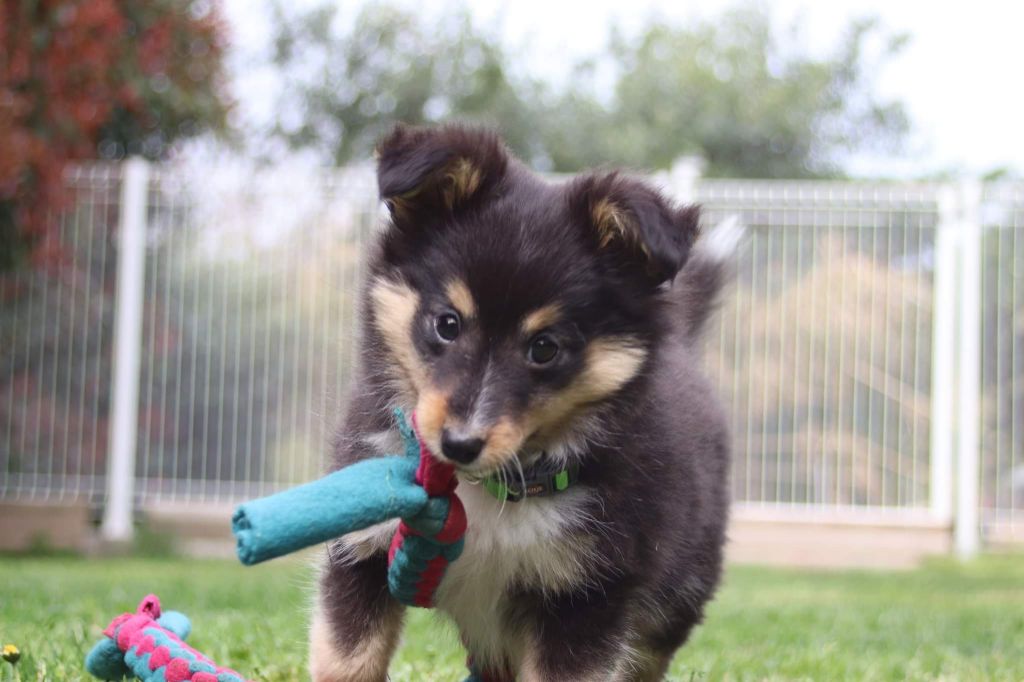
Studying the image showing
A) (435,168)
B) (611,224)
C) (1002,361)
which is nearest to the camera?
(435,168)

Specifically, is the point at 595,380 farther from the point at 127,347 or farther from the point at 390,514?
the point at 127,347

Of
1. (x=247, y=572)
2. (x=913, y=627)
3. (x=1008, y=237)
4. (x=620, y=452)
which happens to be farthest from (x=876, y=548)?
(x=620, y=452)

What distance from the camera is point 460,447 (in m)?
2.54

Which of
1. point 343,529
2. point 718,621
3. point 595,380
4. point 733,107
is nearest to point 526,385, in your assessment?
point 595,380

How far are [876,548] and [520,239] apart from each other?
8.84 m

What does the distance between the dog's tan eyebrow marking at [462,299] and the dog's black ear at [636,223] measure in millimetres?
387

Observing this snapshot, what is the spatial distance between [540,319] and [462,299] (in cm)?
19

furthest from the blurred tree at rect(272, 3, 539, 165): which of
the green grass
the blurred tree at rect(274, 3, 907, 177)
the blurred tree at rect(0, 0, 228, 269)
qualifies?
the green grass

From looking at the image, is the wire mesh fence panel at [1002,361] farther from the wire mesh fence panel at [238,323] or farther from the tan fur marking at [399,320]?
the tan fur marking at [399,320]

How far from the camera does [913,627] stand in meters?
6.31

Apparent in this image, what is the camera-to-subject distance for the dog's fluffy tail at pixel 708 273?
4414mm

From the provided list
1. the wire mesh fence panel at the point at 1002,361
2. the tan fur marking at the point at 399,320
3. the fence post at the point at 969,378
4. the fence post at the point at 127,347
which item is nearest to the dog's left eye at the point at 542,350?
the tan fur marking at the point at 399,320

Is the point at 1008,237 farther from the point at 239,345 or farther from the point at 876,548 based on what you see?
the point at 239,345

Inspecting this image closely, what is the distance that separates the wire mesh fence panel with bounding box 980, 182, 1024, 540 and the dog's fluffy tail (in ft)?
22.6
